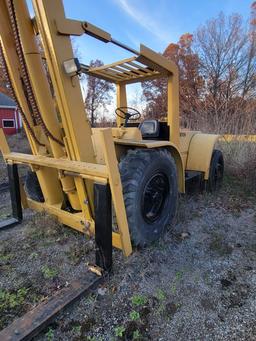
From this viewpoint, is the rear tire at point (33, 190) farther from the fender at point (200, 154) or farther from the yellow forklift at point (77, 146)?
the fender at point (200, 154)

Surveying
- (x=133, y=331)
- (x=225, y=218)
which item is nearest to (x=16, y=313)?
(x=133, y=331)

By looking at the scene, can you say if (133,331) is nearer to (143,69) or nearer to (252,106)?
(143,69)

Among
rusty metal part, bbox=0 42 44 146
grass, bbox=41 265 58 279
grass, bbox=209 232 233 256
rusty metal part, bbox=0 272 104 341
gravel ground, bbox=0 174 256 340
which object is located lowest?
grass, bbox=209 232 233 256

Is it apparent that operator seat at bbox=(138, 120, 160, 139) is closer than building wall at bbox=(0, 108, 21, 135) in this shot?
Yes

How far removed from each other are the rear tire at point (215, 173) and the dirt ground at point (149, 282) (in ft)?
3.61

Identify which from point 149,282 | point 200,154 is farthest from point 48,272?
point 200,154

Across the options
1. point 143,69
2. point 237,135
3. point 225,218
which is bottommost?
point 225,218

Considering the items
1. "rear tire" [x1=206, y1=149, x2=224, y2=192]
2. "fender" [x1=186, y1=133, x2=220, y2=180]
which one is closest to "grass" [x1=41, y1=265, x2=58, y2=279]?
"fender" [x1=186, y1=133, x2=220, y2=180]

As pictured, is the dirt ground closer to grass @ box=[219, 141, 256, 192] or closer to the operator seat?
the operator seat

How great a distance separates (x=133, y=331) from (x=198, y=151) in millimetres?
2983

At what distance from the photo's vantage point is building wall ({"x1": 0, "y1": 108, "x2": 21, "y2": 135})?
67.1 ft

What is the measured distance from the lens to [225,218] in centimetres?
356

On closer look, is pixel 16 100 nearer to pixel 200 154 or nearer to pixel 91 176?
pixel 91 176

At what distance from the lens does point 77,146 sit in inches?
91.8
